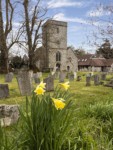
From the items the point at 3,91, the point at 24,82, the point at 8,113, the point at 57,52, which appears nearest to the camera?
the point at 8,113

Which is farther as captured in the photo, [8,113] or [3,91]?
[3,91]

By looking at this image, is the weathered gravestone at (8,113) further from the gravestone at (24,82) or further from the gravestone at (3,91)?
the gravestone at (24,82)

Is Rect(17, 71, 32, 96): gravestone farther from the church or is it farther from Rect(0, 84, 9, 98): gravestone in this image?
the church

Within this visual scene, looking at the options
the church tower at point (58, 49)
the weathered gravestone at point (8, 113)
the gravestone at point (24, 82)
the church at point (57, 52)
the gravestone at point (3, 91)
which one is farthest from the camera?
the church tower at point (58, 49)

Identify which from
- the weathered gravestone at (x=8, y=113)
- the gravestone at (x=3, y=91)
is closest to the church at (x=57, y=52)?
the gravestone at (x=3, y=91)

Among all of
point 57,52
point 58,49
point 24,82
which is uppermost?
point 58,49

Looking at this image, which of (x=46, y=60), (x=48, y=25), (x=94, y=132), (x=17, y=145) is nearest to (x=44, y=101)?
(x=17, y=145)

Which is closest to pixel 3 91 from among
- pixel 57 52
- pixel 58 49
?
pixel 58 49

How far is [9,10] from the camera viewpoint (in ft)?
141

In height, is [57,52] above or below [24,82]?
above

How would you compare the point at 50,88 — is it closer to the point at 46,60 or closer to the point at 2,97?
the point at 2,97

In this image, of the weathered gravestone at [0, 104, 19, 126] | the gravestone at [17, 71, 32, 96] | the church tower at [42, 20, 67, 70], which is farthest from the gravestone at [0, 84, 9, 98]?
the church tower at [42, 20, 67, 70]

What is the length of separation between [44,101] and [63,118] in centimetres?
44

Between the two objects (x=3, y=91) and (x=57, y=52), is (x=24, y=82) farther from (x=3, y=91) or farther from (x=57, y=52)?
(x=57, y=52)
